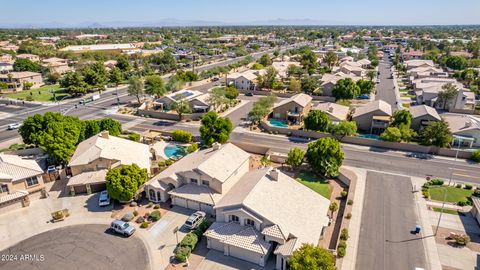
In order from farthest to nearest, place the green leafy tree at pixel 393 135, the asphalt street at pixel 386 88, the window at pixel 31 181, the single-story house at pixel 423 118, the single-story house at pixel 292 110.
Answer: the asphalt street at pixel 386 88 → the single-story house at pixel 292 110 → the single-story house at pixel 423 118 → the green leafy tree at pixel 393 135 → the window at pixel 31 181

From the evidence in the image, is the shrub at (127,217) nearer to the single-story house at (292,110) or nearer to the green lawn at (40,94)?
the single-story house at (292,110)

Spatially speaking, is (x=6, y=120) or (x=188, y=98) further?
(x=188, y=98)

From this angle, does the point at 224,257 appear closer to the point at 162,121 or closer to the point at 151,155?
the point at 151,155

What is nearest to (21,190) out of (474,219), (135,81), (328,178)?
(328,178)

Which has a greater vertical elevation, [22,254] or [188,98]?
[188,98]

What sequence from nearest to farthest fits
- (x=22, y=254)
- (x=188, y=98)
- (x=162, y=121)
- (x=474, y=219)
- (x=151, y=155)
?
(x=22, y=254) < (x=474, y=219) < (x=151, y=155) < (x=162, y=121) < (x=188, y=98)

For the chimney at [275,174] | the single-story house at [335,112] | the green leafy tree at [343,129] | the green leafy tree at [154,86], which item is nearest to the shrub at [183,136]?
the chimney at [275,174]

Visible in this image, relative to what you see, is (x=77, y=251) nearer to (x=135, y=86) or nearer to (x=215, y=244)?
(x=215, y=244)
